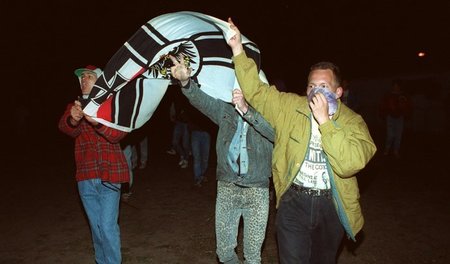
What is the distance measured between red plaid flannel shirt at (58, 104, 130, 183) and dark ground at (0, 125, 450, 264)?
158 cm

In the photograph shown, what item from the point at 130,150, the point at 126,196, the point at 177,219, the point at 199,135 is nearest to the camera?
the point at 177,219

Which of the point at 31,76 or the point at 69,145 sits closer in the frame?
the point at 69,145

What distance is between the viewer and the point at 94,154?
13.4ft

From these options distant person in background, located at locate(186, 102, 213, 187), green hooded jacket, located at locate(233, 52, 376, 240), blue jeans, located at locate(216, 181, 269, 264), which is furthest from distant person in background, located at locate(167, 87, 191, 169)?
green hooded jacket, located at locate(233, 52, 376, 240)

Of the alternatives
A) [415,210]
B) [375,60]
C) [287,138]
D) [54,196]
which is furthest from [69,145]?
[375,60]

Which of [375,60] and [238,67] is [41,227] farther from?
[375,60]

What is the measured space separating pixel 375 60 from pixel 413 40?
2.87 metres

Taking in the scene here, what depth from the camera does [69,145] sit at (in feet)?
57.8

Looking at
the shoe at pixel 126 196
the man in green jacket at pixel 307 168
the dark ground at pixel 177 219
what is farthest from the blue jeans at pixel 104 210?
the shoe at pixel 126 196

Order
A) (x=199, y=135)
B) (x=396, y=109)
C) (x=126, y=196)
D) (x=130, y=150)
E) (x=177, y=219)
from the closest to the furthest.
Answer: (x=177, y=219), (x=130, y=150), (x=126, y=196), (x=199, y=135), (x=396, y=109)

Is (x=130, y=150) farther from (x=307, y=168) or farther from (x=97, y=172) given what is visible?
(x=307, y=168)

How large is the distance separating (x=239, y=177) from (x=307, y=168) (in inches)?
31.0

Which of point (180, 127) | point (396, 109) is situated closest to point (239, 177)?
point (180, 127)

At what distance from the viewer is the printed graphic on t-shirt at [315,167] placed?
3246 millimetres
